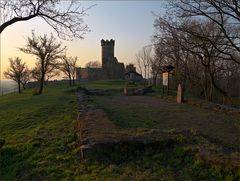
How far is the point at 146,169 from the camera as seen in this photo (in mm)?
5793

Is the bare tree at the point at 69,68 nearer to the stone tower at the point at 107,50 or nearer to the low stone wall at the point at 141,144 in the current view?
the stone tower at the point at 107,50

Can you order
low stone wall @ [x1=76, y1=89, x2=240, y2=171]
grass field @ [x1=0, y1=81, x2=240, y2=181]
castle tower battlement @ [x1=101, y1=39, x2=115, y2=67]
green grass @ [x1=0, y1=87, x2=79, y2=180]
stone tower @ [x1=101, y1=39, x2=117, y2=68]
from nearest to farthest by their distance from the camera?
grass field @ [x1=0, y1=81, x2=240, y2=181], low stone wall @ [x1=76, y1=89, x2=240, y2=171], green grass @ [x1=0, y1=87, x2=79, y2=180], stone tower @ [x1=101, y1=39, x2=117, y2=68], castle tower battlement @ [x1=101, y1=39, x2=115, y2=67]

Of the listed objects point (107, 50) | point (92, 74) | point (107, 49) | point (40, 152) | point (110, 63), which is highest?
point (107, 49)

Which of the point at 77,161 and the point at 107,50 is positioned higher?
the point at 107,50

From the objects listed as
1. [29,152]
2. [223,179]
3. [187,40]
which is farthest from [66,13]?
[187,40]

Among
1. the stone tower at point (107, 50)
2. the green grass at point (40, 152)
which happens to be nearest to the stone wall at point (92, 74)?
the stone tower at point (107, 50)

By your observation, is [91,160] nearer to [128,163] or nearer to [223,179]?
[128,163]

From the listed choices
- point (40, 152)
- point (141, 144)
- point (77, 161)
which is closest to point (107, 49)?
point (40, 152)

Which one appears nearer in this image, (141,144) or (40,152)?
(141,144)

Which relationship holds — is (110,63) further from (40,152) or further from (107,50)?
(40,152)

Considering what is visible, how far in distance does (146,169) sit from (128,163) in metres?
0.53

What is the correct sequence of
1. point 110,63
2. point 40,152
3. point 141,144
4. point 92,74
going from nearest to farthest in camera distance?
1. point 141,144
2. point 40,152
3. point 110,63
4. point 92,74

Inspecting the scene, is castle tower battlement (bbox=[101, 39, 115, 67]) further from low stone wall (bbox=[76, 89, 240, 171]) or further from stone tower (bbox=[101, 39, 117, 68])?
low stone wall (bbox=[76, 89, 240, 171])

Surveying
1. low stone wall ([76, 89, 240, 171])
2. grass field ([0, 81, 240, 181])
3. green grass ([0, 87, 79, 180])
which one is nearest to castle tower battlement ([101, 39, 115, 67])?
green grass ([0, 87, 79, 180])
